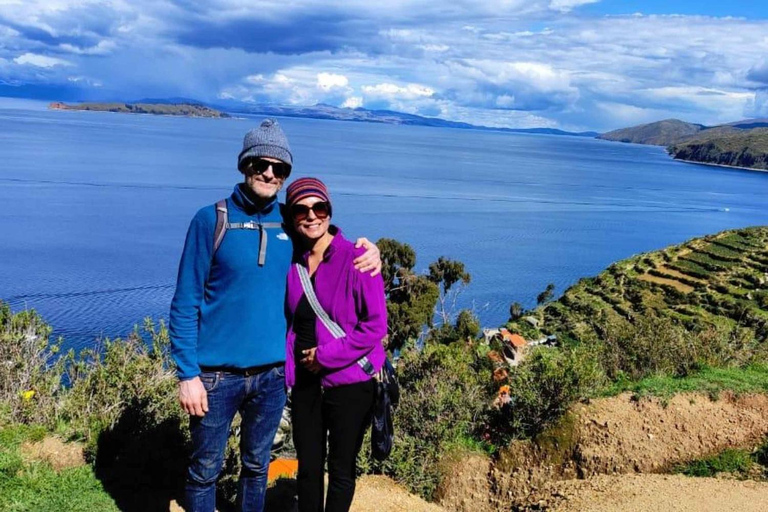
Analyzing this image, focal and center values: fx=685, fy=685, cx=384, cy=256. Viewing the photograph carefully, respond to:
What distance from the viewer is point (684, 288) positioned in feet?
136

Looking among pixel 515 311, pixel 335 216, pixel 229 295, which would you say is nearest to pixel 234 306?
pixel 229 295

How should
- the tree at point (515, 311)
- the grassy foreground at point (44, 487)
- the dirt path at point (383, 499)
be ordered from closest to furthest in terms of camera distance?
the grassy foreground at point (44, 487) < the dirt path at point (383, 499) < the tree at point (515, 311)

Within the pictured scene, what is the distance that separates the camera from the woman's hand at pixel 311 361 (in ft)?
11.3

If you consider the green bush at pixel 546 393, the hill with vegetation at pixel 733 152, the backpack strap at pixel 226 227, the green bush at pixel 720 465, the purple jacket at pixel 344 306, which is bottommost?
the green bush at pixel 720 465

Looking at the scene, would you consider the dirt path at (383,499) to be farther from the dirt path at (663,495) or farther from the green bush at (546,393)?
the green bush at (546,393)

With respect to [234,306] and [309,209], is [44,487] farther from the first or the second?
[309,209]

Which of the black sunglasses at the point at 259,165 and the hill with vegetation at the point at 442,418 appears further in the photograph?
the hill with vegetation at the point at 442,418


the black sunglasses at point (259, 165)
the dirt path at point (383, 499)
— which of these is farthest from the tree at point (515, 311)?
the black sunglasses at point (259, 165)

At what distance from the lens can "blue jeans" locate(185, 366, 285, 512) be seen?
3.40 meters

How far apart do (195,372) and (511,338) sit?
23.1m

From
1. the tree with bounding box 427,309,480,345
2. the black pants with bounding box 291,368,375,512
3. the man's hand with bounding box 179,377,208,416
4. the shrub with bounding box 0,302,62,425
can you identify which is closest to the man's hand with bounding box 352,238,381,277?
the black pants with bounding box 291,368,375,512

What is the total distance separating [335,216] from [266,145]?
46615 millimetres

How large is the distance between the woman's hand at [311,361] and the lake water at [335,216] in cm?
2124

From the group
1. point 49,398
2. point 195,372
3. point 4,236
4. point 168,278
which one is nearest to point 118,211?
point 4,236
